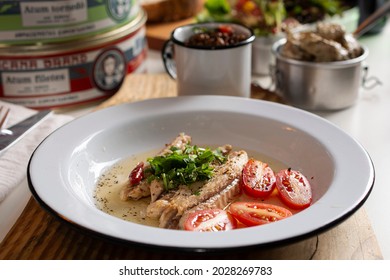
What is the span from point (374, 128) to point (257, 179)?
0.69 m

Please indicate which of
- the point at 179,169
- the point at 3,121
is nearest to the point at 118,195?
the point at 179,169

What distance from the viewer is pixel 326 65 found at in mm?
1932

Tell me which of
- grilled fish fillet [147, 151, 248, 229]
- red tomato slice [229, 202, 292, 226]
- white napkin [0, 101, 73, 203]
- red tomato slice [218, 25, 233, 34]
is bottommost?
white napkin [0, 101, 73, 203]

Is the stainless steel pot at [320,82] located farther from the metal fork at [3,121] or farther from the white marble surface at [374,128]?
the metal fork at [3,121]

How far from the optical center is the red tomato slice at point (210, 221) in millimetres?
1216

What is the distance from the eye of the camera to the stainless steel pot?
1948 mm

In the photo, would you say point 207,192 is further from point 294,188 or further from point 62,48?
point 62,48

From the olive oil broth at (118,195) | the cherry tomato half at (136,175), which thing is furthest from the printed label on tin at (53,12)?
the cherry tomato half at (136,175)

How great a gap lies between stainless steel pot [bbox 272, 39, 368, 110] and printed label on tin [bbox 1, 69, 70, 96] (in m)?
0.74

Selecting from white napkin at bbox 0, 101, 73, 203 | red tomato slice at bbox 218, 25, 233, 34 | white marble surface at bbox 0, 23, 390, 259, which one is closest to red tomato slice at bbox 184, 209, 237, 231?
white marble surface at bbox 0, 23, 390, 259

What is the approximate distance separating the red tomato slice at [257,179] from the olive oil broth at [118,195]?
20mm

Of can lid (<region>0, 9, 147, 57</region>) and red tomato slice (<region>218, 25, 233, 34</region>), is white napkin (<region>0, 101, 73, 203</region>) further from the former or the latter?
A: red tomato slice (<region>218, 25, 233, 34</region>)

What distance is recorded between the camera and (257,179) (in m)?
1.42

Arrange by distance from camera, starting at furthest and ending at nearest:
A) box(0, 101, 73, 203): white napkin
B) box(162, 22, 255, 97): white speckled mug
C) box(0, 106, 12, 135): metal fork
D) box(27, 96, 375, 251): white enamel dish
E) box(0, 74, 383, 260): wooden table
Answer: box(162, 22, 255, 97): white speckled mug
box(0, 106, 12, 135): metal fork
box(0, 101, 73, 203): white napkin
box(0, 74, 383, 260): wooden table
box(27, 96, 375, 251): white enamel dish
